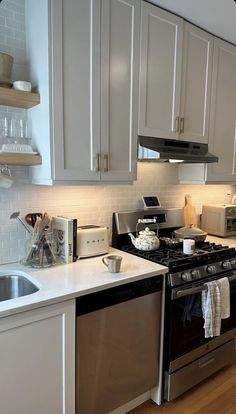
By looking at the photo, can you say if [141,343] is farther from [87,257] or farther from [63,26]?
[63,26]

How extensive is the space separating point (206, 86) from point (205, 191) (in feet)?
3.42

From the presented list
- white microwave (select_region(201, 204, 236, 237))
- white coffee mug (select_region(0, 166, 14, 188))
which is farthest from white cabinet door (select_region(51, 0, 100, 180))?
white microwave (select_region(201, 204, 236, 237))

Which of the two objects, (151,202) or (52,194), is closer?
(52,194)

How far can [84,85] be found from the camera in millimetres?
1650

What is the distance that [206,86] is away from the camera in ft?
7.41

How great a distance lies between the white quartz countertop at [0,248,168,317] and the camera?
1.28 metres

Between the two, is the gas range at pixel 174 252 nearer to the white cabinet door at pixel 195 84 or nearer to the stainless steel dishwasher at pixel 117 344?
the stainless steel dishwasher at pixel 117 344

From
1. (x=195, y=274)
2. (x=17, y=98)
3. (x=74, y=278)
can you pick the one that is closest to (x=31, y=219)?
(x=74, y=278)

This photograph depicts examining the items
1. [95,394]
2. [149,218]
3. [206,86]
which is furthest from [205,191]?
[95,394]

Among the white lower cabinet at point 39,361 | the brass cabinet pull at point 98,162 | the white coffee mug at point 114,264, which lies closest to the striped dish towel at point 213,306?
the white coffee mug at point 114,264

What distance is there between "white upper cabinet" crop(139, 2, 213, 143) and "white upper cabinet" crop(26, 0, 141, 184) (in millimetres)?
90

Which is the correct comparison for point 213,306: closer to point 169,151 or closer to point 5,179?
point 169,151

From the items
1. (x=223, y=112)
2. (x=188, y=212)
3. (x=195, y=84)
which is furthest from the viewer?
(x=188, y=212)

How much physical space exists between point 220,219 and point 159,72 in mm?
1419
